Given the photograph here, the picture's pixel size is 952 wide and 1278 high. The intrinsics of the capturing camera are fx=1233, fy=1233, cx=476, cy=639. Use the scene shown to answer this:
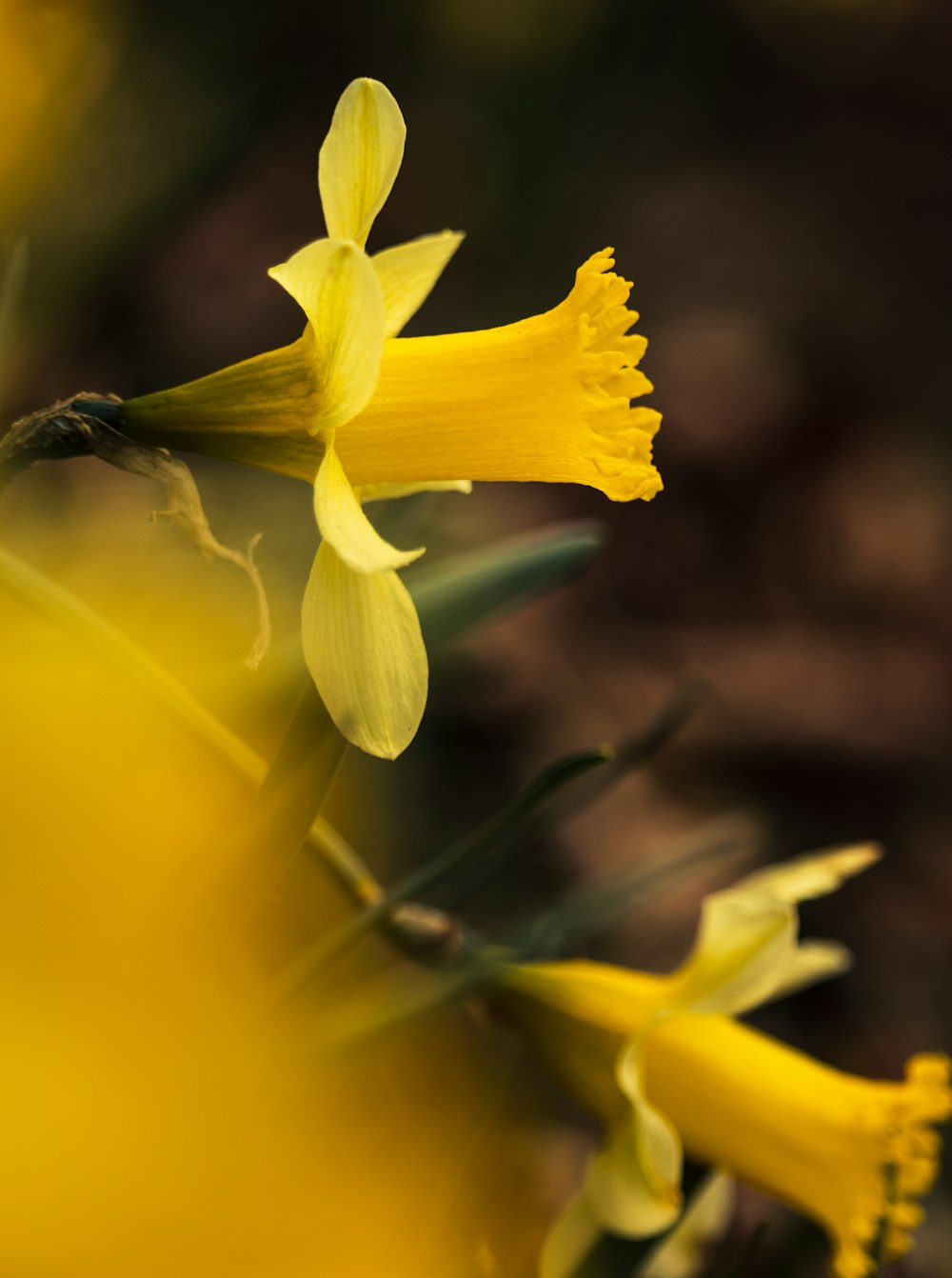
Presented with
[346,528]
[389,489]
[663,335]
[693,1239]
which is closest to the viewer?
[346,528]

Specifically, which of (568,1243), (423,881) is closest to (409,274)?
(423,881)

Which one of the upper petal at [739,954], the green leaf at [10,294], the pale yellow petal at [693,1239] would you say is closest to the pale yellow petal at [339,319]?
the green leaf at [10,294]

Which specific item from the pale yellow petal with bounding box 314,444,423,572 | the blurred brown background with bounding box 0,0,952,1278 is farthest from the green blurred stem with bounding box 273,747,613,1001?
the blurred brown background with bounding box 0,0,952,1278

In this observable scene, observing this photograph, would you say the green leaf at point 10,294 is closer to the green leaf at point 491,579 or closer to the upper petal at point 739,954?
the green leaf at point 491,579

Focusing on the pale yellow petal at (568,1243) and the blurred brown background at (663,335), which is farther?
the blurred brown background at (663,335)

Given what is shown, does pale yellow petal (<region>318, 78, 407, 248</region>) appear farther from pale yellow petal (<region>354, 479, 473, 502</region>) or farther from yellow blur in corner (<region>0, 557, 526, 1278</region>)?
yellow blur in corner (<region>0, 557, 526, 1278</region>)

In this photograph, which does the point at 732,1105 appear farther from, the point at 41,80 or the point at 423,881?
the point at 41,80

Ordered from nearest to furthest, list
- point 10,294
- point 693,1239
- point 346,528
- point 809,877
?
point 346,528 < point 10,294 < point 809,877 < point 693,1239
